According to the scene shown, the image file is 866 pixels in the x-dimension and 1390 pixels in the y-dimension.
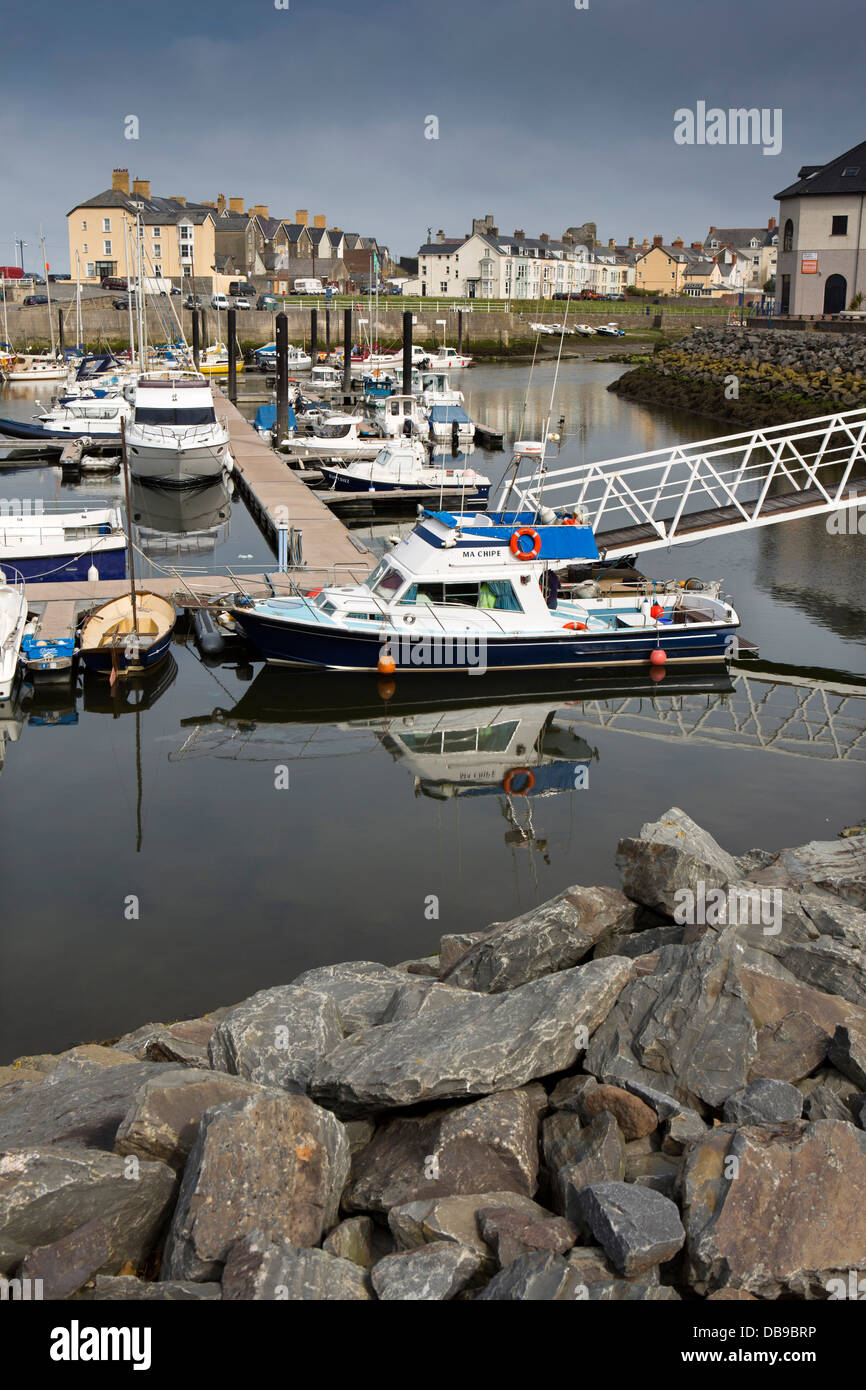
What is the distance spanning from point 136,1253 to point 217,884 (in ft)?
22.5

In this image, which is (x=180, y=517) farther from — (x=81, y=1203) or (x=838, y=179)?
(x=838, y=179)

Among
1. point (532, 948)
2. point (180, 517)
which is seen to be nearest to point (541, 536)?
point (532, 948)

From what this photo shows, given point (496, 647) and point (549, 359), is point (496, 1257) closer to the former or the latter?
point (496, 647)

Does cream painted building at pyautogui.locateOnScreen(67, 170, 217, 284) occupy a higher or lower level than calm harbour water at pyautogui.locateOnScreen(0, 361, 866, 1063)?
higher

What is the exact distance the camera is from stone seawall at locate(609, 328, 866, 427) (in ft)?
171

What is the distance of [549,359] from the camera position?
99562mm

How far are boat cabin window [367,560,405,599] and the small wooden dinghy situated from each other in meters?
3.41


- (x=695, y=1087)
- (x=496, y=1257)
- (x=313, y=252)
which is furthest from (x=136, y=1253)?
(x=313, y=252)

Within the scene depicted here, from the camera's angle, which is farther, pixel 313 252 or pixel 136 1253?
pixel 313 252

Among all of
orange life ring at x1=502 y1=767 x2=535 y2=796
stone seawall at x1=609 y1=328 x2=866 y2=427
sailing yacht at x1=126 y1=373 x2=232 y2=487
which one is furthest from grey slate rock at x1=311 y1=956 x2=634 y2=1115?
stone seawall at x1=609 y1=328 x2=866 y2=427

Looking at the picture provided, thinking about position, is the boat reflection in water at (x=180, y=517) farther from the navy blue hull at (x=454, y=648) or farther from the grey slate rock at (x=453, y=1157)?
the grey slate rock at (x=453, y=1157)

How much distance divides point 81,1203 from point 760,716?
14682 mm

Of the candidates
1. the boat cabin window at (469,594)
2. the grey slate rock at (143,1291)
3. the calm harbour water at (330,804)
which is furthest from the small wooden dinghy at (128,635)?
the grey slate rock at (143,1291)

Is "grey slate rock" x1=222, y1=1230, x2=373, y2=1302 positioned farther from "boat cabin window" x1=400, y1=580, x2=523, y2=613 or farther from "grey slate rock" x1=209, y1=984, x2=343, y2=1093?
"boat cabin window" x1=400, y1=580, x2=523, y2=613
